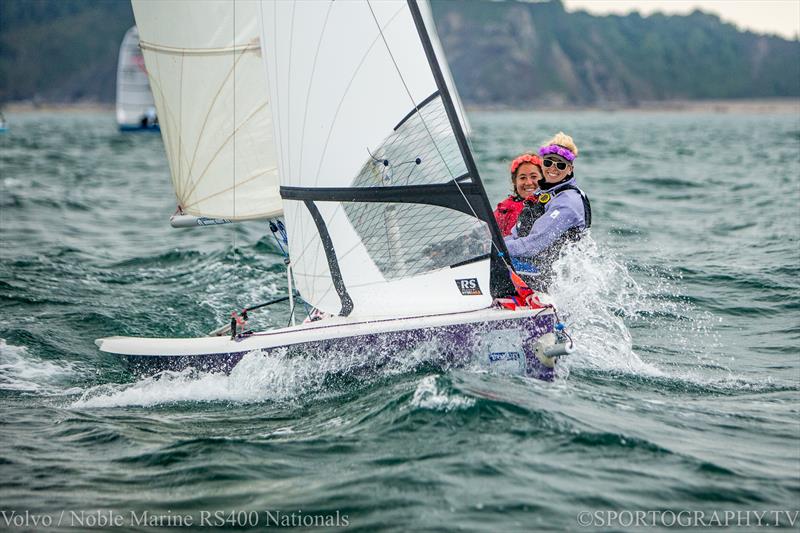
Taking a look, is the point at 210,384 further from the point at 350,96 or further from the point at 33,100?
the point at 33,100

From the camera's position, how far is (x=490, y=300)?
5844 mm

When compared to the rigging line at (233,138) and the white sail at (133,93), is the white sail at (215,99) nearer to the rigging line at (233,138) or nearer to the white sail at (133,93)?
the rigging line at (233,138)

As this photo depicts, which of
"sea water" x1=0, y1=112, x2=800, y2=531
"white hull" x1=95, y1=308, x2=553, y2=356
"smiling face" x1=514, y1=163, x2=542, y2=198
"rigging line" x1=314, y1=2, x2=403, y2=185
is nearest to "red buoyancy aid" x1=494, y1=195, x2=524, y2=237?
"smiling face" x1=514, y1=163, x2=542, y2=198

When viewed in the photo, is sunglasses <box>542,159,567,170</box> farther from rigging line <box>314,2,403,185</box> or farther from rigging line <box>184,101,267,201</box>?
rigging line <box>184,101,267,201</box>

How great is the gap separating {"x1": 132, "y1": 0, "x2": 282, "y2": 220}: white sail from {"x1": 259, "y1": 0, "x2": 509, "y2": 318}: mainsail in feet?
3.11

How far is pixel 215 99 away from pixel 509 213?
2.46 metres

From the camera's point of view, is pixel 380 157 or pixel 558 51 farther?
pixel 558 51

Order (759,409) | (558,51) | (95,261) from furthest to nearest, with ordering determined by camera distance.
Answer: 1. (558,51)
2. (95,261)
3. (759,409)

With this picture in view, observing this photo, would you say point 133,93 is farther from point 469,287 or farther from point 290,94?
point 469,287

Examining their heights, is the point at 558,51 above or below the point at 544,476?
above

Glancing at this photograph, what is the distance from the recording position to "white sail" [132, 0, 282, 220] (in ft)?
23.2

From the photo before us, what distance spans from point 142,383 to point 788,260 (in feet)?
23.6

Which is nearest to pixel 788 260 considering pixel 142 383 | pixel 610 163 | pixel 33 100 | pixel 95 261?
pixel 142 383

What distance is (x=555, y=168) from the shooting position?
21.2 feet
